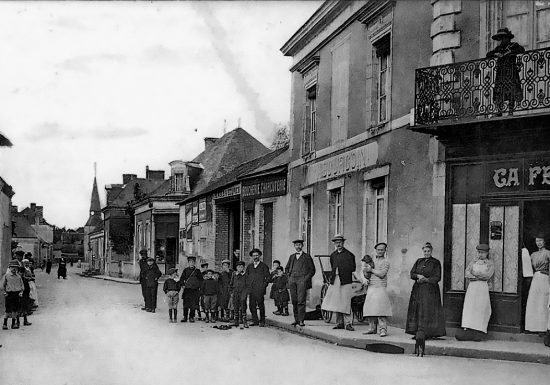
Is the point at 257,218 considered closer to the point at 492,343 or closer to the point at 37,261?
the point at 492,343

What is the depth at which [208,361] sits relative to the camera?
958 centimetres

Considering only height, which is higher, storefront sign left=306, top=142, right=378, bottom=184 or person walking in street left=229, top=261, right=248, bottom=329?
storefront sign left=306, top=142, right=378, bottom=184

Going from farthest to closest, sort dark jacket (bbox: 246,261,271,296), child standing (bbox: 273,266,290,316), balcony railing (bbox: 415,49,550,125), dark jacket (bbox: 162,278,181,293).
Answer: child standing (bbox: 273,266,290,316)
dark jacket (bbox: 162,278,181,293)
dark jacket (bbox: 246,261,271,296)
balcony railing (bbox: 415,49,550,125)

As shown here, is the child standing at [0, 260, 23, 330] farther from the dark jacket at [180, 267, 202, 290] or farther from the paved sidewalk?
the paved sidewalk

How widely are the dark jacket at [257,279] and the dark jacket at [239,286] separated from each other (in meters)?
0.11

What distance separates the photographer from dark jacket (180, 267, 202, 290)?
15922 mm

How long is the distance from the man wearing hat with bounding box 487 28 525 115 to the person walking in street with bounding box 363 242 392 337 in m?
2.99

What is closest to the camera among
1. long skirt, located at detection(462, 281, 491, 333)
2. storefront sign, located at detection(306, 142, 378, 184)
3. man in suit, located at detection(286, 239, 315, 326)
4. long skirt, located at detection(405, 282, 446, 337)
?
long skirt, located at detection(405, 282, 446, 337)

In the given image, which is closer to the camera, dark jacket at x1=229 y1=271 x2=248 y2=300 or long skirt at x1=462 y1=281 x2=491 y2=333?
long skirt at x1=462 y1=281 x2=491 y2=333

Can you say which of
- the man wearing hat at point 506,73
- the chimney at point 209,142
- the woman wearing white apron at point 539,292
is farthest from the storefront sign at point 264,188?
the chimney at point 209,142

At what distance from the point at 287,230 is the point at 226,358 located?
11093 mm

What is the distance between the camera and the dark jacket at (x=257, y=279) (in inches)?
587

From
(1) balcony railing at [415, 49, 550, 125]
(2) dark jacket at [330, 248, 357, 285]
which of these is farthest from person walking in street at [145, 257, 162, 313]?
(1) balcony railing at [415, 49, 550, 125]

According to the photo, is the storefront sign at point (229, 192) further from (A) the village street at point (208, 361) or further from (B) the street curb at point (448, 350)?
(B) the street curb at point (448, 350)
